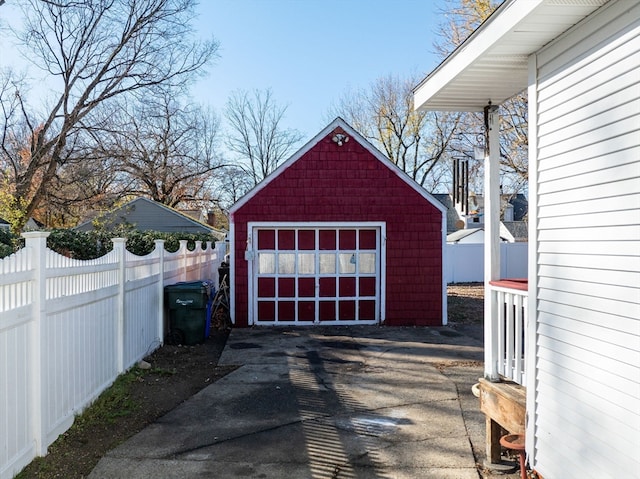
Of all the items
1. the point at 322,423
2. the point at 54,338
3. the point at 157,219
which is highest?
the point at 157,219

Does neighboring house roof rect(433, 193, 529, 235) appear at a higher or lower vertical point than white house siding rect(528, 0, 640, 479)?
higher

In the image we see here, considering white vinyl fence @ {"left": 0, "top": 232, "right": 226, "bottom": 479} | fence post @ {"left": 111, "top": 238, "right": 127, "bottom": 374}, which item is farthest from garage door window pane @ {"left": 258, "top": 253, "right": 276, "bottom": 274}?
fence post @ {"left": 111, "top": 238, "right": 127, "bottom": 374}

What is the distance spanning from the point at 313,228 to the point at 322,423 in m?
6.63

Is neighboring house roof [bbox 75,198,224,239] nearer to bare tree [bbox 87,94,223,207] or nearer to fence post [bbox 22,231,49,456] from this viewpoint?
bare tree [bbox 87,94,223,207]

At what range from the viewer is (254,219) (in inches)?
447

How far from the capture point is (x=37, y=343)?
158 inches

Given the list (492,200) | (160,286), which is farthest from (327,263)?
(492,200)

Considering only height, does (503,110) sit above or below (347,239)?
above

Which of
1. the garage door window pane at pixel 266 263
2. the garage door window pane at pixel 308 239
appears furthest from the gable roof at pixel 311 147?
the garage door window pane at pixel 308 239

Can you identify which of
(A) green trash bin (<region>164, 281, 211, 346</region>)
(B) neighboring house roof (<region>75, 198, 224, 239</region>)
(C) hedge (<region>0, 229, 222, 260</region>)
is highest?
(B) neighboring house roof (<region>75, 198, 224, 239</region>)

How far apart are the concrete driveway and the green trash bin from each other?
104cm

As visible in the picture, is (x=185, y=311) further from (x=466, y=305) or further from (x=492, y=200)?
(x=466, y=305)

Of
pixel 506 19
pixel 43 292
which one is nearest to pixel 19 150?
pixel 43 292

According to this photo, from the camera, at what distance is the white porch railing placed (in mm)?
4180
